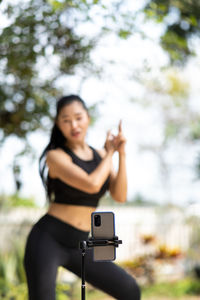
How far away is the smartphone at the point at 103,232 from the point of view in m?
1.70

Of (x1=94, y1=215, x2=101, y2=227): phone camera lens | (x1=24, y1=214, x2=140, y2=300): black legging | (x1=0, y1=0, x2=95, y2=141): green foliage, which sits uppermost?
(x1=0, y1=0, x2=95, y2=141): green foliage

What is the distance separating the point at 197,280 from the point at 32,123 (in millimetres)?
3879

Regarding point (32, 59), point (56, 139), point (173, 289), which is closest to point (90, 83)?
point (32, 59)

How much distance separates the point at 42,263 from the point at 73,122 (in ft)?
2.23

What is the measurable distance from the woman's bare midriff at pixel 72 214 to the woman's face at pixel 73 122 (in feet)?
1.11

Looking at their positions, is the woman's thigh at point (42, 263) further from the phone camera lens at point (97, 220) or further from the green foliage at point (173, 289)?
the green foliage at point (173, 289)

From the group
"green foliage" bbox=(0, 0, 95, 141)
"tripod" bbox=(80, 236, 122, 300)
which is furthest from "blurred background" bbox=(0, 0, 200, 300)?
"tripod" bbox=(80, 236, 122, 300)

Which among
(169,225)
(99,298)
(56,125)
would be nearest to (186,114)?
(169,225)

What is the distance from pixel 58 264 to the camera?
2.08 meters

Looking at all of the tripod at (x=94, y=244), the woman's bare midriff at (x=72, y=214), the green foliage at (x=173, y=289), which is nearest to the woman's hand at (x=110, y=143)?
the woman's bare midriff at (x=72, y=214)

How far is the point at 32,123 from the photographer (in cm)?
414

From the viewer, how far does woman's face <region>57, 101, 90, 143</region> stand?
7.38 ft

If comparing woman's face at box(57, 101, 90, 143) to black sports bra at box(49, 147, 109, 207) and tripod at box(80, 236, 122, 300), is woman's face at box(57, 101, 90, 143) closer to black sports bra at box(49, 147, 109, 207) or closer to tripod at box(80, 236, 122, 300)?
black sports bra at box(49, 147, 109, 207)

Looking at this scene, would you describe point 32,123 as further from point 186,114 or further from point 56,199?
point 186,114
